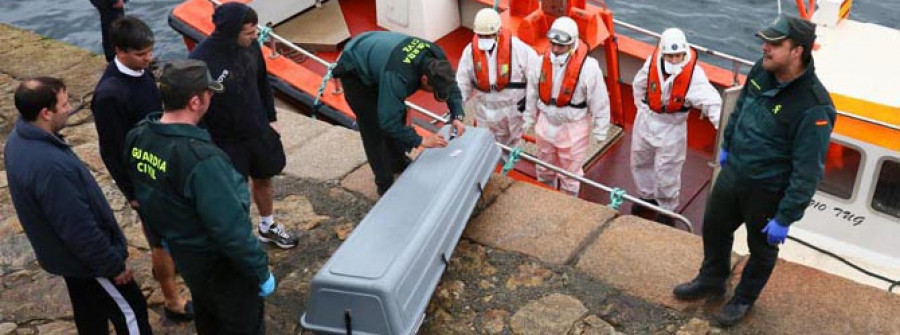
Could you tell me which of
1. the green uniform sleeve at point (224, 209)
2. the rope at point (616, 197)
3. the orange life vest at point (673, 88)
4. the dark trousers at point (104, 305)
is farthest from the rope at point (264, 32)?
the green uniform sleeve at point (224, 209)

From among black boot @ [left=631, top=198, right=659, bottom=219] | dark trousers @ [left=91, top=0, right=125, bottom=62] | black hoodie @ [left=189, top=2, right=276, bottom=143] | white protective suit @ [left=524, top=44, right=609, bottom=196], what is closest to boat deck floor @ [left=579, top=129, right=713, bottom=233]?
black boot @ [left=631, top=198, right=659, bottom=219]

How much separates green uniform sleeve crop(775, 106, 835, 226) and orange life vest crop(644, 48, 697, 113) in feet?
8.80

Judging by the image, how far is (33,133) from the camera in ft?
9.71

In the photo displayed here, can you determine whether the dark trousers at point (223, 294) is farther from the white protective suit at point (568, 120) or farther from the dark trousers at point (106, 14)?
the dark trousers at point (106, 14)

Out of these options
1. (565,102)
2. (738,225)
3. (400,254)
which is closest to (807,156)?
(738,225)

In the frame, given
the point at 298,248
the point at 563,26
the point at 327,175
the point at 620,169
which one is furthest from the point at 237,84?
the point at 620,169

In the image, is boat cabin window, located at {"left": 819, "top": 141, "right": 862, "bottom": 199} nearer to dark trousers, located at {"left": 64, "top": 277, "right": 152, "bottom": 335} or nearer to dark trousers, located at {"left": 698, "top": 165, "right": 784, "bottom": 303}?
dark trousers, located at {"left": 698, "top": 165, "right": 784, "bottom": 303}

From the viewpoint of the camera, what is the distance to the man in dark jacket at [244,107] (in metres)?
3.75

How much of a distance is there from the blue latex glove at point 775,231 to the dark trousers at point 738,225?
0.29 feet

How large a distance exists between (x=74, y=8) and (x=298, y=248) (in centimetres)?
1164

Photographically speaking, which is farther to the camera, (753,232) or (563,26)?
(563,26)

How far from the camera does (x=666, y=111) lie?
19.2 ft

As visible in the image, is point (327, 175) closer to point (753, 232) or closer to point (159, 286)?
point (159, 286)

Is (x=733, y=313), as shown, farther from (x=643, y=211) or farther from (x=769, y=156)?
(x=643, y=211)
